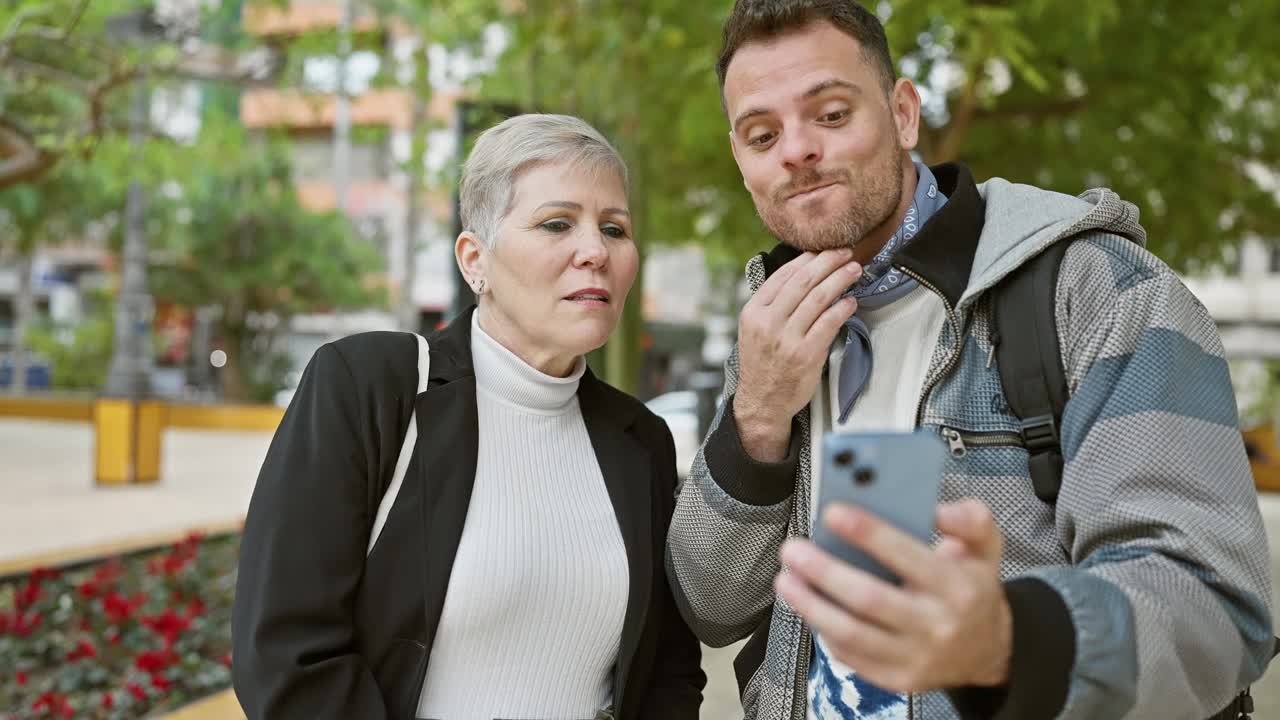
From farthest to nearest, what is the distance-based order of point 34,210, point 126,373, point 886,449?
point 34,210 → point 126,373 → point 886,449

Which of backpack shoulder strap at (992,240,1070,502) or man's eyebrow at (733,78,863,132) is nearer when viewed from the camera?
backpack shoulder strap at (992,240,1070,502)

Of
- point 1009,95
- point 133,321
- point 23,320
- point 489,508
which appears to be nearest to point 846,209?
point 489,508

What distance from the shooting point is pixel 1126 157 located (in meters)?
9.62

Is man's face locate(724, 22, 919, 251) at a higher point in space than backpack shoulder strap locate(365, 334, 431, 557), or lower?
higher

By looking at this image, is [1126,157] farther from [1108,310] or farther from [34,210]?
[34,210]

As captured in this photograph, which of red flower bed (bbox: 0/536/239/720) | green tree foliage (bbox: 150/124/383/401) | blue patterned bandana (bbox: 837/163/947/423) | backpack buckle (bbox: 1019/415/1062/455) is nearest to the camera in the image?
backpack buckle (bbox: 1019/415/1062/455)

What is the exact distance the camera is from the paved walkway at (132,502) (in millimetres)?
5645

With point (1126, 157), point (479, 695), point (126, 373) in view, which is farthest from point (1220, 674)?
point (126, 373)

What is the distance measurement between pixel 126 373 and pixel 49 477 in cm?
188

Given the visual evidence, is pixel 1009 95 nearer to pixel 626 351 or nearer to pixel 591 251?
pixel 626 351

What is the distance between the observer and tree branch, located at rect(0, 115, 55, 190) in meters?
6.50

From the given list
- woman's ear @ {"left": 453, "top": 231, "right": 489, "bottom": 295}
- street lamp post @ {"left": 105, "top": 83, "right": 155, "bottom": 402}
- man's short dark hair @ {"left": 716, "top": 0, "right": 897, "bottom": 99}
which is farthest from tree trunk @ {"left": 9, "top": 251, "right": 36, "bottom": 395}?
man's short dark hair @ {"left": 716, "top": 0, "right": 897, "bottom": 99}

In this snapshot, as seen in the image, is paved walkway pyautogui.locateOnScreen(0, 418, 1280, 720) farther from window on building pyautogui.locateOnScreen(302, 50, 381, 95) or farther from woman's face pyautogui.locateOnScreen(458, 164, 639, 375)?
window on building pyautogui.locateOnScreen(302, 50, 381, 95)

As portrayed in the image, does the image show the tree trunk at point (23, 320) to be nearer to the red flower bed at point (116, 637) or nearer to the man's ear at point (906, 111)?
the red flower bed at point (116, 637)
